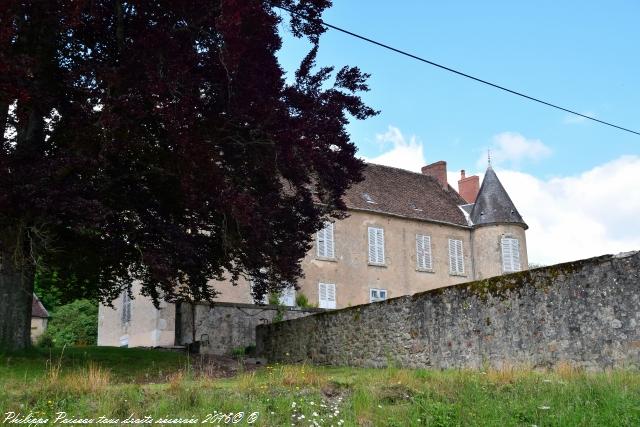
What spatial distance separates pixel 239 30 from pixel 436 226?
21.6 meters

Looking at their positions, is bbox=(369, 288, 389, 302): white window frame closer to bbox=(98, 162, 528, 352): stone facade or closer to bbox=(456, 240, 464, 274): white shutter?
bbox=(98, 162, 528, 352): stone facade

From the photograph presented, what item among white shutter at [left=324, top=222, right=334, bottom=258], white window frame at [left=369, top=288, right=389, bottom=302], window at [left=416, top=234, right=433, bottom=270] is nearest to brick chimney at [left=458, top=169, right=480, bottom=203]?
window at [left=416, top=234, right=433, bottom=270]

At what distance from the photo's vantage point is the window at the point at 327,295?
27181 mm

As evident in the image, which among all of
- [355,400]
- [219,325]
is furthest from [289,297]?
[355,400]

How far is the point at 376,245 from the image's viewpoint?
96.0 ft

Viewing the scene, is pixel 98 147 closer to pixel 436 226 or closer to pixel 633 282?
pixel 633 282

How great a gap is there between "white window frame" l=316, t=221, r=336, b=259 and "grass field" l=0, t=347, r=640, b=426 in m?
18.3

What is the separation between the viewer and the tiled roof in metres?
30.1

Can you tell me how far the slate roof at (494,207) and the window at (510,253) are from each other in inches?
36.3

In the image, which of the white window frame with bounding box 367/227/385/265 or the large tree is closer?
the large tree

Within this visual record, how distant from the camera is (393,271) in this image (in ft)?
96.8

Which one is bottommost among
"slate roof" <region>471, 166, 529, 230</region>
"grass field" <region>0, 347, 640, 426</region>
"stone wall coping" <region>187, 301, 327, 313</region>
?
"grass field" <region>0, 347, 640, 426</region>

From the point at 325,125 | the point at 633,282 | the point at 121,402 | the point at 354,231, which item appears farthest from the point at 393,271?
the point at 121,402

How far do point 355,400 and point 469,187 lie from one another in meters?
29.7
